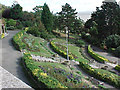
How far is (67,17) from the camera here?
4581 cm

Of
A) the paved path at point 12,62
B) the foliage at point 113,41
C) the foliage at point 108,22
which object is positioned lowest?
the paved path at point 12,62

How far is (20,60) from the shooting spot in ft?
52.4

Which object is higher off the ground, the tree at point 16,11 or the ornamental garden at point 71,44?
the tree at point 16,11

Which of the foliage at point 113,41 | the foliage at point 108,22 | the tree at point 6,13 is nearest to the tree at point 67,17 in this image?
the foliage at point 108,22

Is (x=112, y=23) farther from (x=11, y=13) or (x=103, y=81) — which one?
(x=11, y=13)

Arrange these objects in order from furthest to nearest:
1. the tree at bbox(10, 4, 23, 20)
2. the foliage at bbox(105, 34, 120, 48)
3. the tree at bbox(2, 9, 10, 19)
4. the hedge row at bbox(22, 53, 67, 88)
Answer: the tree at bbox(2, 9, 10, 19), the tree at bbox(10, 4, 23, 20), the foliage at bbox(105, 34, 120, 48), the hedge row at bbox(22, 53, 67, 88)

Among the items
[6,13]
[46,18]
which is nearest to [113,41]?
[46,18]

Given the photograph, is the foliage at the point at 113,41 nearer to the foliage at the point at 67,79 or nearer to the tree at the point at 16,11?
the foliage at the point at 67,79

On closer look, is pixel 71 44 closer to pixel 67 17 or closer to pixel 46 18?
pixel 67 17

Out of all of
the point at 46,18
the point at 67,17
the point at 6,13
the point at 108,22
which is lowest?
the point at 108,22

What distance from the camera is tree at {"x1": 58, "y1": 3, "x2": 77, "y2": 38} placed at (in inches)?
1778

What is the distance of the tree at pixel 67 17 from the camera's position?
4516cm

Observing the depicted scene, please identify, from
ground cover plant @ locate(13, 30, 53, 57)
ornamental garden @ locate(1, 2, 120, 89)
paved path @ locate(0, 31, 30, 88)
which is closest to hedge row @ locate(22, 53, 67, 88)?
ornamental garden @ locate(1, 2, 120, 89)

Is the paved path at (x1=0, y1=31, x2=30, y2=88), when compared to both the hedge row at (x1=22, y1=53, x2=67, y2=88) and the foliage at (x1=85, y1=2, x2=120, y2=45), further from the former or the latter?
the foliage at (x1=85, y1=2, x2=120, y2=45)
